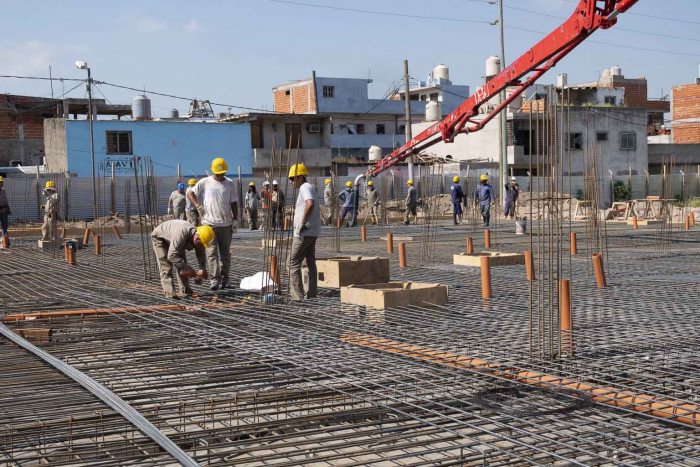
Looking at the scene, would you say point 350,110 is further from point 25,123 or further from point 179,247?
point 179,247

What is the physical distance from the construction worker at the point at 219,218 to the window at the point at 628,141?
102 ft

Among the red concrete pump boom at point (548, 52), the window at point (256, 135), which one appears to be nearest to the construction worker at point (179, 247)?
the red concrete pump boom at point (548, 52)

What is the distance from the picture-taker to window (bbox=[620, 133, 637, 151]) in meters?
36.3

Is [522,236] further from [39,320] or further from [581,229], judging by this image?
[39,320]

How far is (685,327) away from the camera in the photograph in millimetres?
5984

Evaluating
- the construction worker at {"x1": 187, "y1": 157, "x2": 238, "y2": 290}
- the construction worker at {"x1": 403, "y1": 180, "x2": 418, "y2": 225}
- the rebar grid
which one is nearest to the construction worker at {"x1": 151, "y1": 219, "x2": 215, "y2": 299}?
the rebar grid

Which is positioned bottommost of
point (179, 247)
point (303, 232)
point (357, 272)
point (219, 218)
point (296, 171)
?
point (357, 272)

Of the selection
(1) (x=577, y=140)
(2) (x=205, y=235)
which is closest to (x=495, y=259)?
(2) (x=205, y=235)

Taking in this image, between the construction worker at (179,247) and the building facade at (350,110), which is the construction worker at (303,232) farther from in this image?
the building facade at (350,110)

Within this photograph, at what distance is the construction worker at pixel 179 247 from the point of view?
7.11 meters

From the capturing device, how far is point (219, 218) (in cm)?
841

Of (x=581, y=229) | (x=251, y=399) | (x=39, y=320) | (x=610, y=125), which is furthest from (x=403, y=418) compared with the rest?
(x=610, y=125)

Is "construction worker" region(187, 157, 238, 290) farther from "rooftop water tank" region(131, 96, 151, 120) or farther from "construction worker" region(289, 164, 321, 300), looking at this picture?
"rooftop water tank" region(131, 96, 151, 120)

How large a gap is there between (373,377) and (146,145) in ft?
102
